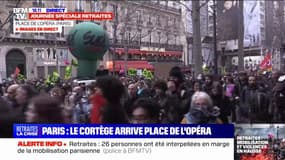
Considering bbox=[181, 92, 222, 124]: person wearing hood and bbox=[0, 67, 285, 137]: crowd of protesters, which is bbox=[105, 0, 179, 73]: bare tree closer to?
bbox=[0, 67, 285, 137]: crowd of protesters

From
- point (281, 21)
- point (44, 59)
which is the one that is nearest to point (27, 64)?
point (44, 59)

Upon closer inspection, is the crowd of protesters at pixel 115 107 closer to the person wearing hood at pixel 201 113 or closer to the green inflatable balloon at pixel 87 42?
the person wearing hood at pixel 201 113

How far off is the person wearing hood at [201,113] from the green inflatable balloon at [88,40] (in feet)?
44.5

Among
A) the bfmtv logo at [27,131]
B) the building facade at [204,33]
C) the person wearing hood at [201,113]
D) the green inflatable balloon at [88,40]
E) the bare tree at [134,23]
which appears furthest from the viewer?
the building facade at [204,33]

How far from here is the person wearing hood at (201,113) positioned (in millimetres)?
5300

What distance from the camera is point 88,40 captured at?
19.3 m

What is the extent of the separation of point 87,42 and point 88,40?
93 millimetres

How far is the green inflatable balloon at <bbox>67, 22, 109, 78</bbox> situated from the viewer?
63.3ft

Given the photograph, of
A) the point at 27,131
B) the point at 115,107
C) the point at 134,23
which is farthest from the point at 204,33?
the point at 27,131

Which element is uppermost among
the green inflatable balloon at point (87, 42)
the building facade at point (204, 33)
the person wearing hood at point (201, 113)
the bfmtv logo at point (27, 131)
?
the building facade at point (204, 33)

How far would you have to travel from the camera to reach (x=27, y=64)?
164 ft

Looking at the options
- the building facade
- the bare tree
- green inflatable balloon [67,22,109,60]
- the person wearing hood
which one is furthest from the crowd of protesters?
the building facade

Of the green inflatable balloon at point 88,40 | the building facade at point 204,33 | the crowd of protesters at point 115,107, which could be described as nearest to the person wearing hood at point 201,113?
the crowd of protesters at point 115,107

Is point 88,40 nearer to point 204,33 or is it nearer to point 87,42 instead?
point 87,42
